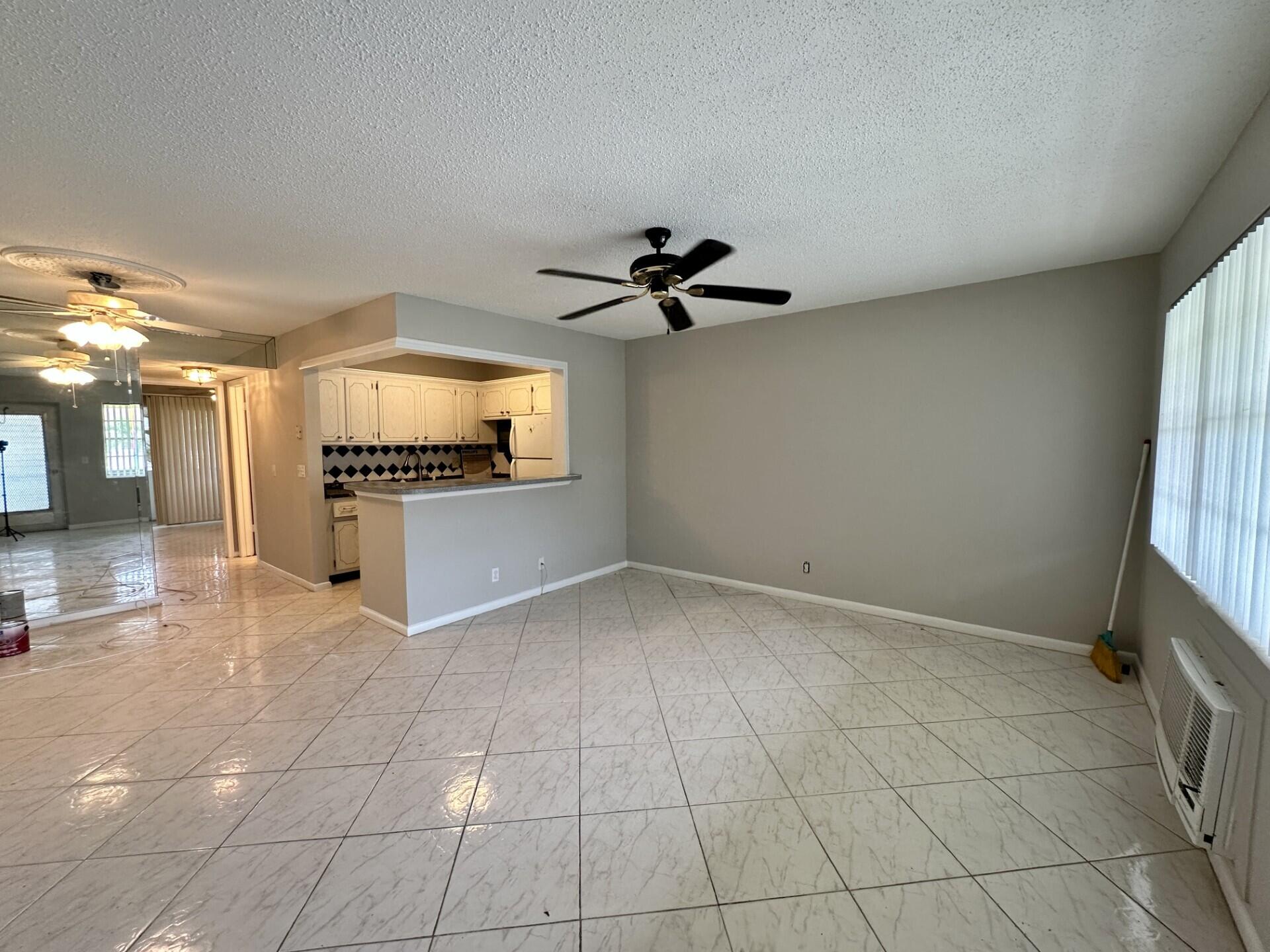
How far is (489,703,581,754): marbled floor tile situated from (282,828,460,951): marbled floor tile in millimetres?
535

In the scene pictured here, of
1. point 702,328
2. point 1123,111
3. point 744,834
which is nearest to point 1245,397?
point 1123,111

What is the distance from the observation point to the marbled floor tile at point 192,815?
1772 mm

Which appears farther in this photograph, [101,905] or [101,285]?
[101,285]

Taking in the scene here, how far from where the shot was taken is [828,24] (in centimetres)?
127

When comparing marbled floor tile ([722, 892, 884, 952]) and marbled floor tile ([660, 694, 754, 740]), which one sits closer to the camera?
marbled floor tile ([722, 892, 884, 952])

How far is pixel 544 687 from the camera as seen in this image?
9.58ft

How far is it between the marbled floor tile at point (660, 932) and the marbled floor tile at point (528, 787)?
0.47 meters

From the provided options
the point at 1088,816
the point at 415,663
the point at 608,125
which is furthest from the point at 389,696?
the point at 1088,816

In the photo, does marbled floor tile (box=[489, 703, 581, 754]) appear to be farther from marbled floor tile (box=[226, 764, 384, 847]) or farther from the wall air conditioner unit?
the wall air conditioner unit

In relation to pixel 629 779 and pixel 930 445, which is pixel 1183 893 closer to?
pixel 629 779

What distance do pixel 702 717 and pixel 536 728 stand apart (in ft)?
2.88

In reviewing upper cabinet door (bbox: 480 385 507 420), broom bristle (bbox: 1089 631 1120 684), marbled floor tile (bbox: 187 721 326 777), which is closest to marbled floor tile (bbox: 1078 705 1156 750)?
broom bristle (bbox: 1089 631 1120 684)

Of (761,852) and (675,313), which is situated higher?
(675,313)

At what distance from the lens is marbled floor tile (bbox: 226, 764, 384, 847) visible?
5.97 ft
